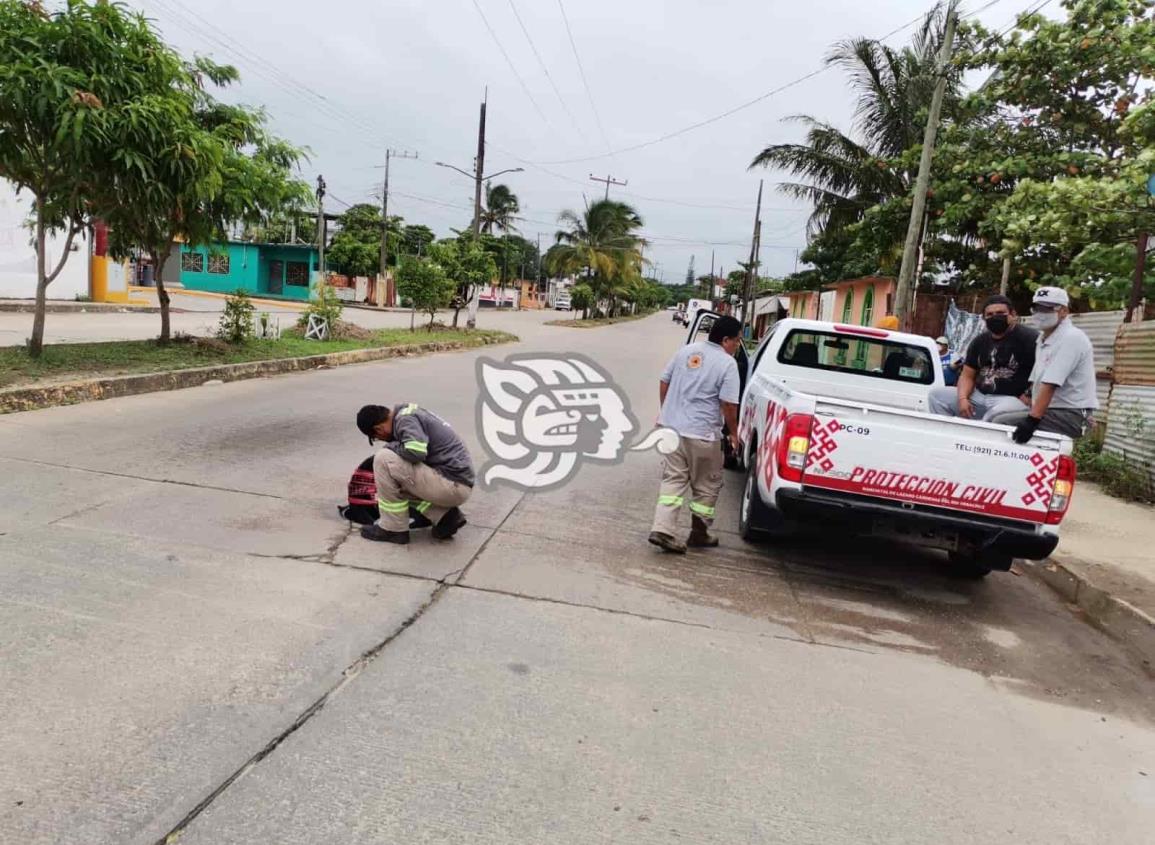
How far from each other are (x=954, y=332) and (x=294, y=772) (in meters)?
16.4

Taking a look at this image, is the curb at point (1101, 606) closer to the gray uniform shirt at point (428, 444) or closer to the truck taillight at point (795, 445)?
the truck taillight at point (795, 445)

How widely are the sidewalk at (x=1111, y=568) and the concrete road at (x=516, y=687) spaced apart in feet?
0.65

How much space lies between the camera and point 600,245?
50.8 meters

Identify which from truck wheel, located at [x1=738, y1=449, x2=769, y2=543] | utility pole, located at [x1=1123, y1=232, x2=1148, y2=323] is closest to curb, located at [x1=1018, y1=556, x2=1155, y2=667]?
truck wheel, located at [x1=738, y1=449, x2=769, y2=543]

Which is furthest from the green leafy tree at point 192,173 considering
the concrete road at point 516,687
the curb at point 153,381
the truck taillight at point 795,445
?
the truck taillight at point 795,445

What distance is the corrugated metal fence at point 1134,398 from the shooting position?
27.2 feet

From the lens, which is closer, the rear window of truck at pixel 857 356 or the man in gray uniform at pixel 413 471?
the man in gray uniform at pixel 413 471

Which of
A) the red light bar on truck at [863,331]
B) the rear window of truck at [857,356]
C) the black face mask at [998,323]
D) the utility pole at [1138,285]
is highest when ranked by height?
the utility pole at [1138,285]

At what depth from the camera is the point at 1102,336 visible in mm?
10000

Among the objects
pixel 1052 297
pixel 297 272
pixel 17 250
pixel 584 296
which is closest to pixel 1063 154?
pixel 1052 297

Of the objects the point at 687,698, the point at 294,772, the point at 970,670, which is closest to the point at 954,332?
the point at 970,670

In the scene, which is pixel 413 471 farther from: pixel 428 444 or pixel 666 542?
pixel 666 542

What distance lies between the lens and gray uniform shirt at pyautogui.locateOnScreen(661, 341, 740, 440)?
555 cm

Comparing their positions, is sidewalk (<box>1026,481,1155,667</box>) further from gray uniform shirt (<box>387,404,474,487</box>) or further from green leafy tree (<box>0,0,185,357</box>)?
green leafy tree (<box>0,0,185,357</box>)
